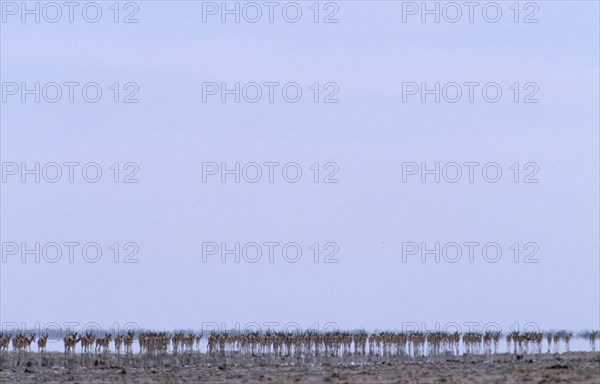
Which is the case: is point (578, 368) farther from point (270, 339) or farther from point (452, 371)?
point (270, 339)

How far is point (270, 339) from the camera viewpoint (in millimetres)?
80125

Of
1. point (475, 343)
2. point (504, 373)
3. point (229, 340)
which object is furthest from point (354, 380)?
point (475, 343)

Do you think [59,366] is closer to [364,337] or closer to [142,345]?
[142,345]

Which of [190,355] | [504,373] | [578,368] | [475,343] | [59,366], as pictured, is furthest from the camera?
[475,343]

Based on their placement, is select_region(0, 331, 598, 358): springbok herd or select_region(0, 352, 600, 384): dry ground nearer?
select_region(0, 352, 600, 384): dry ground

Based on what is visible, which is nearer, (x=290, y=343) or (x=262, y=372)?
(x=262, y=372)

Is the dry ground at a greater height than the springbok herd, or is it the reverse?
the springbok herd

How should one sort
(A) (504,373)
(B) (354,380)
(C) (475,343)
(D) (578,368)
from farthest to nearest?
(C) (475,343) < (D) (578,368) < (A) (504,373) < (B) (354,380)

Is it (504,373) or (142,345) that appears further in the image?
(142,345)

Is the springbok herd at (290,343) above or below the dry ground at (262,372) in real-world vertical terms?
above

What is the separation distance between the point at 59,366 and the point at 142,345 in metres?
9.78

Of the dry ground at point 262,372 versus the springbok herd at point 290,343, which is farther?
the springbok herd at point 290,343

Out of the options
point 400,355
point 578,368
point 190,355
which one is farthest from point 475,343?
point 578,368

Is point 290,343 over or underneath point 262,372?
over
